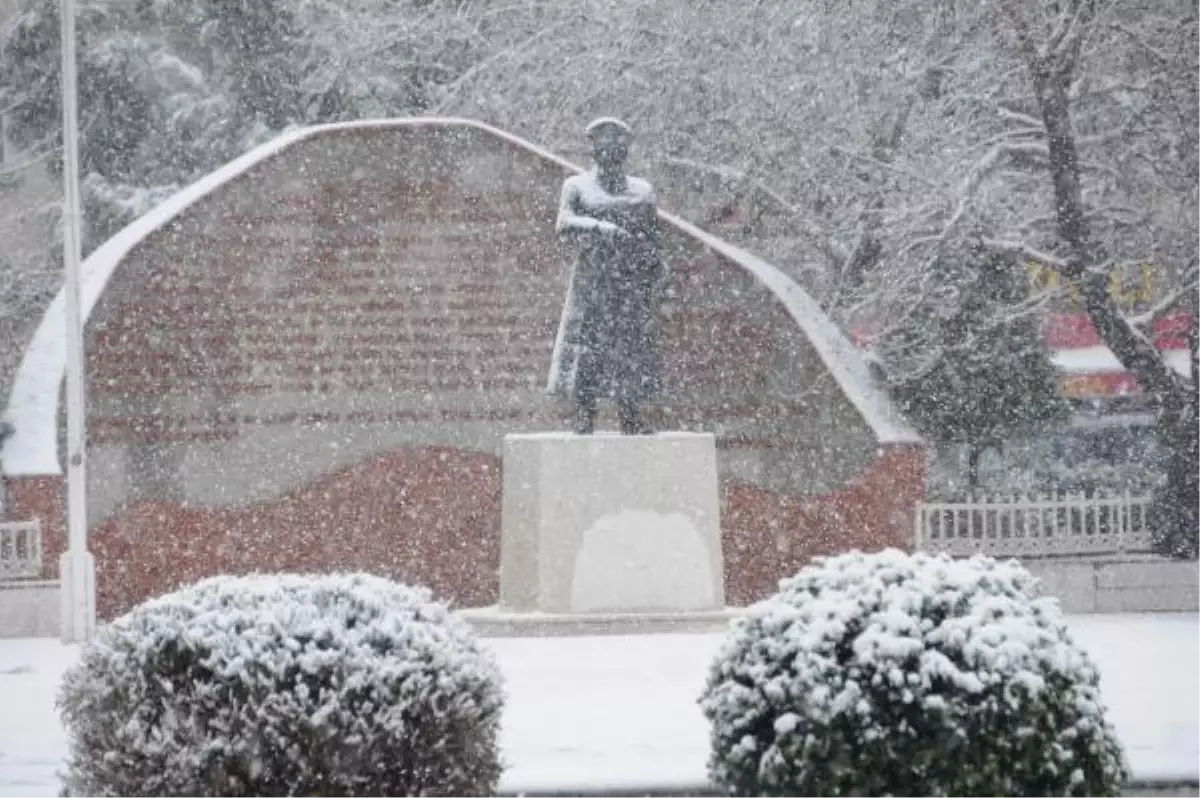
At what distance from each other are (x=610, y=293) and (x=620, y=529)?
1.84 meters

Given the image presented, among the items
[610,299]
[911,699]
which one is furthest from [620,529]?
[911,699]

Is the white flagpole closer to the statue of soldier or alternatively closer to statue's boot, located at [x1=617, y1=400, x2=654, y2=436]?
the statue of soldier

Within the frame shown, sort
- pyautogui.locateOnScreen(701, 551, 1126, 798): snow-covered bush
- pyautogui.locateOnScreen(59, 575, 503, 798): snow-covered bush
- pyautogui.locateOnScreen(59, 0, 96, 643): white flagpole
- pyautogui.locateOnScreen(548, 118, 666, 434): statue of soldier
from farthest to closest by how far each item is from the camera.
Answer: pyautogui.locateOnScreen(59, 0, 96, 643): white flagpole → pyautogui.locateOnScreen(548, 118, 666, 434): statue of soldier → pyautogui.locateOnScreen(59, 575, 503, 798): snow-covered bush → pyautogui.locateOnScreen(701, 551, 1126, 798): snow-covered bush

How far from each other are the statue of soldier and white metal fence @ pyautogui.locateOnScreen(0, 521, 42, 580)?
5.05m

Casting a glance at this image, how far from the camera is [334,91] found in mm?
28109

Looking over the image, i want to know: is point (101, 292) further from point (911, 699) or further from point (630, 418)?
point (911, 699)

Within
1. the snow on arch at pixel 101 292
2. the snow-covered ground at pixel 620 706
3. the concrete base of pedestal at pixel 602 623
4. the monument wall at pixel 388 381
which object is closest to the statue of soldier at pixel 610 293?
the concrete base of pedestal at pixel 602 623

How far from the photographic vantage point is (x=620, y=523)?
14.7 metres

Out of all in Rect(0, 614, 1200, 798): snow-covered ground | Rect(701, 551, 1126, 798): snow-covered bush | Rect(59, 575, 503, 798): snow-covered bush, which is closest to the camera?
Rect(701, 551, 1126, 798): snow-covered bush

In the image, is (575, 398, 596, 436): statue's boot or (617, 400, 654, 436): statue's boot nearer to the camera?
(617, 400, 654, 436): statue's boot

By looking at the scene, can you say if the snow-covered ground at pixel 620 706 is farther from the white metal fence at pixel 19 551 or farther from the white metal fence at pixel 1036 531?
the white metal fence at pixel 1036 531

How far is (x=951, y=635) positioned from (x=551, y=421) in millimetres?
12477

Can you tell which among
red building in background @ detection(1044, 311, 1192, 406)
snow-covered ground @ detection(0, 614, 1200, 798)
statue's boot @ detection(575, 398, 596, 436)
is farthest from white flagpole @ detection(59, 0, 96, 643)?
red building in background @ detection(1044, 311, 1192, 406)

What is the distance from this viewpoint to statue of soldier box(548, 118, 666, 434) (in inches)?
589
